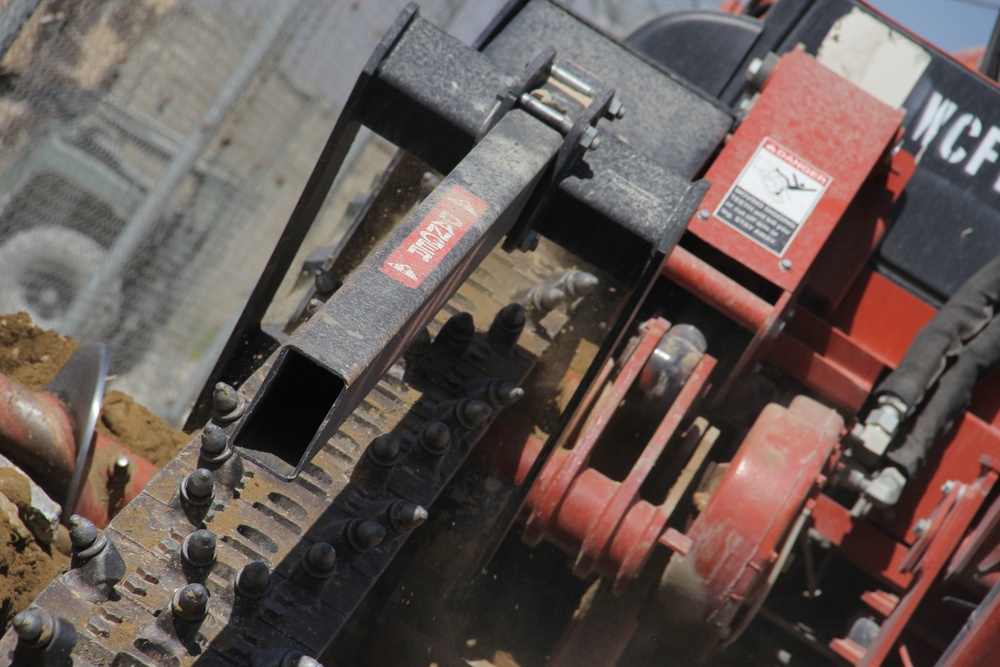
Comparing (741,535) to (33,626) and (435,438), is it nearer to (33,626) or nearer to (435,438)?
(435,438)

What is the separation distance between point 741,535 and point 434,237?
1.45 meters

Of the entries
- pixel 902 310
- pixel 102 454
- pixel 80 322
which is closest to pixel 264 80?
pixel 80 322

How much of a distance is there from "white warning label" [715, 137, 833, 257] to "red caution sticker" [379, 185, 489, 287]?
4.46 feet

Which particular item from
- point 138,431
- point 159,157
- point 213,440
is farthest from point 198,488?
point 159,157

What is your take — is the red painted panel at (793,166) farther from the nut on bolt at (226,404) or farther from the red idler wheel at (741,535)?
the nut on bolt at (226,404)

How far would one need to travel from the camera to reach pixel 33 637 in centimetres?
189

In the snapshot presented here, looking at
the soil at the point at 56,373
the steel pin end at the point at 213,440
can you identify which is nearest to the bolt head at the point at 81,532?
the steel pin end at the point at 213,440

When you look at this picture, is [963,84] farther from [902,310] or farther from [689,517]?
[689,517]

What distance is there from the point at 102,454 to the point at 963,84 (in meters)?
3.37

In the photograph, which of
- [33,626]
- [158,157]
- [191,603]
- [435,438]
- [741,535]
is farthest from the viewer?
[158,157]

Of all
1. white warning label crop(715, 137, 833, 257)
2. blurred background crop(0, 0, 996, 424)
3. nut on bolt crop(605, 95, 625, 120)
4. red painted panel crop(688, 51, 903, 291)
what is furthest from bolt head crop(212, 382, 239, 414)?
blurred background crop(0, 0, 996, 424)

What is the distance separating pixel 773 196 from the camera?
3223mm

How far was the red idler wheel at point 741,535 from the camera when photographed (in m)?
2.86

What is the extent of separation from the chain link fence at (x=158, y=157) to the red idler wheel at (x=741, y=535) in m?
3.20
